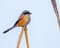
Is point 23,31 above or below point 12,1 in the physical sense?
below

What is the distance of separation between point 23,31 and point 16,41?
7 centimetres

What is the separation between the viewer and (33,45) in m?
1.24

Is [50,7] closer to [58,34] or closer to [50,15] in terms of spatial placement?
[50,15]

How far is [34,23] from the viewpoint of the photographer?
1245 mm

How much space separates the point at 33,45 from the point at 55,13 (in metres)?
0.24

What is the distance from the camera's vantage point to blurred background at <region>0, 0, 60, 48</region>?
1212 millimetres

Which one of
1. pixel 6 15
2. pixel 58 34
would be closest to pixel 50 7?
pixel 58 34

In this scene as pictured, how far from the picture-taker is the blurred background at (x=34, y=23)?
3.98ft

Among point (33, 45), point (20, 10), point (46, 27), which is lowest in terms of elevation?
point (33, 45)

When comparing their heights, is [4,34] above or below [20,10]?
below

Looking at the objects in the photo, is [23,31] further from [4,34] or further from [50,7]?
[50,7]

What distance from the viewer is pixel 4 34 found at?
1206mm

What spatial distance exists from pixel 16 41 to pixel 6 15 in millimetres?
168

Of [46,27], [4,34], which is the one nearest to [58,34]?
[46,27]
